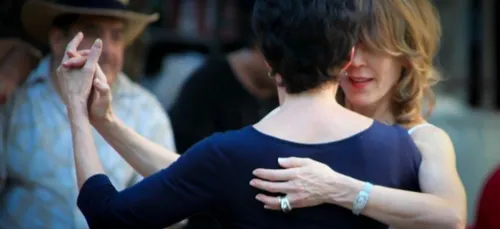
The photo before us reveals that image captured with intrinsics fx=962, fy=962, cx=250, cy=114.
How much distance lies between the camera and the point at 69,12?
3.35m

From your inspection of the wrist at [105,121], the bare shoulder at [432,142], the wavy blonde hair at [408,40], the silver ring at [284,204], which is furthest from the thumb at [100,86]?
the bare shoulder at [432,142]

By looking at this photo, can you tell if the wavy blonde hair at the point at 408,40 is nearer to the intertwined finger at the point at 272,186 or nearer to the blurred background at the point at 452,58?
the intertwined finger at the point at 272,186

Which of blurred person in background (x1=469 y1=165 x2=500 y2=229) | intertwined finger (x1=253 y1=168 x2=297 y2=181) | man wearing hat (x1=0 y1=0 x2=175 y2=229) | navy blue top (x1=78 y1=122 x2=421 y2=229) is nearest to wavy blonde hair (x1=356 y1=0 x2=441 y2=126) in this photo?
navy blue top (x1=78 y1=122 x2=421 y2=229)

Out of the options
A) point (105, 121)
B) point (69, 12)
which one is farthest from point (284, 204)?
point (69, 12)

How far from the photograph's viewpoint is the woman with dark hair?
2.10 metres

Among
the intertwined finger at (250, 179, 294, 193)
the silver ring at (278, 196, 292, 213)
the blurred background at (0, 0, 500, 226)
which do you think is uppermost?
the intertwined finger at (250, 179, 294, 193)

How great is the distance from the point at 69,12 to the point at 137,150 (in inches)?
38.1

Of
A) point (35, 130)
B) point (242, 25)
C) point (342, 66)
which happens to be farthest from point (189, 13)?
point (342, 66)

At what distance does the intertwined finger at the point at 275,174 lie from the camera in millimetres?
2082

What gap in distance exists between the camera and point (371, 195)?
2119 mm

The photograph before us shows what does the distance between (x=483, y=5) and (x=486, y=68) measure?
451mm

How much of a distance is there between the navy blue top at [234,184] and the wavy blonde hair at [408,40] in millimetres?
353

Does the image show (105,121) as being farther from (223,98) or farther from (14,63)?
(223,98)

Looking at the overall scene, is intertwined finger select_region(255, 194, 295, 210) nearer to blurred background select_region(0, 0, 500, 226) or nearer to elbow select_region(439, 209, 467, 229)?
elbow select_region(439, 209, 467, 229)
